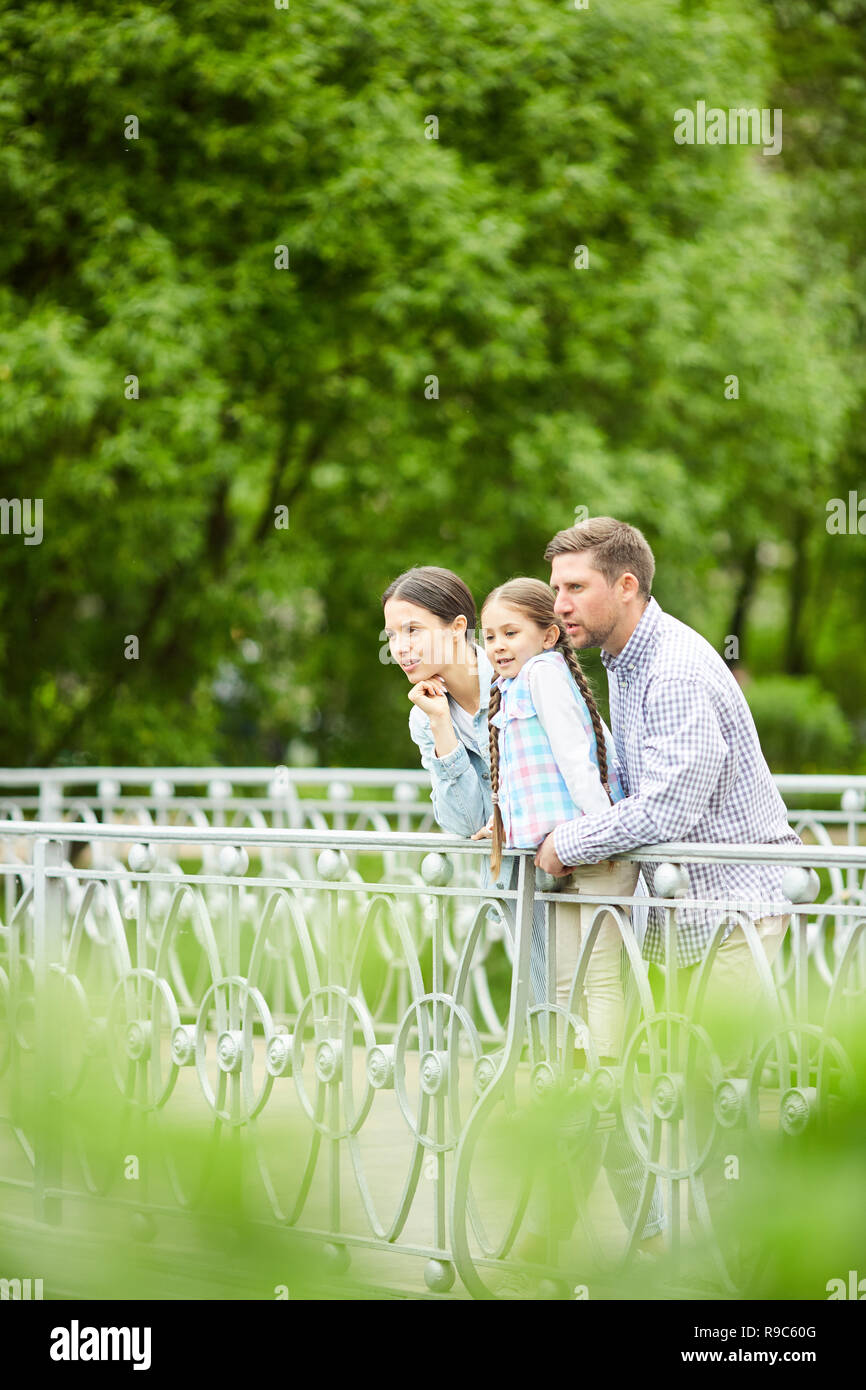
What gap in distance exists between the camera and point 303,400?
1266 centimetres

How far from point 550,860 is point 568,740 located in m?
0.23

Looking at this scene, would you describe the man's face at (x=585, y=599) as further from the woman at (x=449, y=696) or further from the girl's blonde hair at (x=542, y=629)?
the woman at (x=449, y=696)

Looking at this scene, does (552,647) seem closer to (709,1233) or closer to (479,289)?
(709,1233)

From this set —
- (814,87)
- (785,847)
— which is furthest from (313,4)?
(785,847)

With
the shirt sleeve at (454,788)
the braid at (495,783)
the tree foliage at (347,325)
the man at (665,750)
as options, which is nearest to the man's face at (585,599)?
the man at (665,750)

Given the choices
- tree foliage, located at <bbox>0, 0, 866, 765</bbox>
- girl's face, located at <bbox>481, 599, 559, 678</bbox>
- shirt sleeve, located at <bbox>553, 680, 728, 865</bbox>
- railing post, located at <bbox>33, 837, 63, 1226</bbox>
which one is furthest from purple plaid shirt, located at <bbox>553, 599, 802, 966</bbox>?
tree foliage, located at <bbox>0, 0, 866, 765</bbox>

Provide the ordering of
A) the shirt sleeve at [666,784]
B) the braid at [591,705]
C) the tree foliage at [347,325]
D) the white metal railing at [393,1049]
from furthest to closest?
the tree foliage at [347,325] < the braid at [591,705] < the shirt sleeve at [666,784] < the white metal railing at [393,1049]

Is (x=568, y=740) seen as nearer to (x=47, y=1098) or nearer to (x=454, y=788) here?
(x=454, y=788)

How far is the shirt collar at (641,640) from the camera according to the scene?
343 centimetres

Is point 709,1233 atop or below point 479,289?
below

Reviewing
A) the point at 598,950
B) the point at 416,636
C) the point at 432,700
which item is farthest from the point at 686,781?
the point at 416,636

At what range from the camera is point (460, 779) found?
367cm

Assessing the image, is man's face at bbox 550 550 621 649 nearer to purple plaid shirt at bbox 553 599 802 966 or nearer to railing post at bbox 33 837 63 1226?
purple plaid shirt at bbox 553 599 802 966

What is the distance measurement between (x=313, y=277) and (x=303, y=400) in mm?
1010
